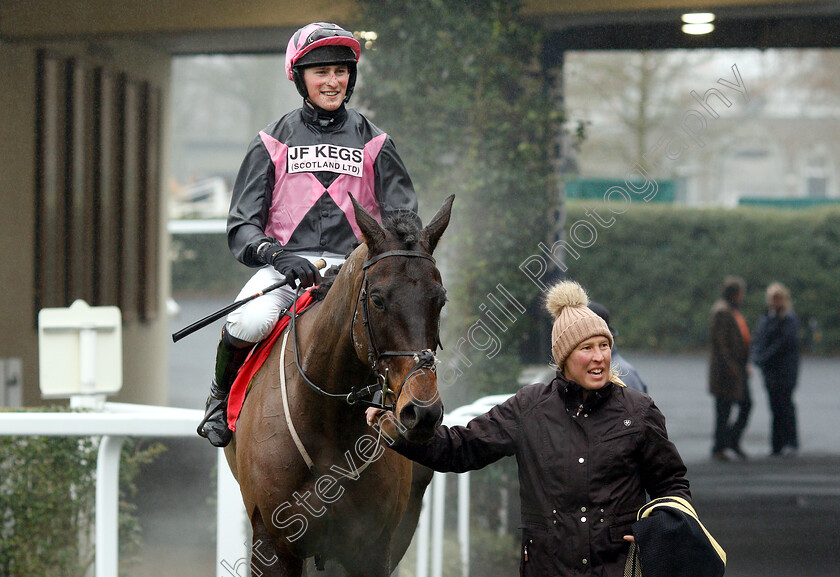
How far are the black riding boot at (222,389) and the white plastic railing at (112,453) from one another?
1.63 ft

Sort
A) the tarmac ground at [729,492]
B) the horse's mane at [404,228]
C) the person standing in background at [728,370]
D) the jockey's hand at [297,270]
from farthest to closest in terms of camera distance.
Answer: the person standing in background at [728,370], the tarmac ground at [729,492], the jockey's hand at [297,270], the horse's mane at [404,228]

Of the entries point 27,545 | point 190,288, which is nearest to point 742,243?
point 190,288

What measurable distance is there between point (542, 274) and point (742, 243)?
449 inches

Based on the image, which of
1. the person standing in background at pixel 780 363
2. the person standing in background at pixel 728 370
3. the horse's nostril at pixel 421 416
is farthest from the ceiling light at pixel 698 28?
the horse's nostril at pixel 421 416

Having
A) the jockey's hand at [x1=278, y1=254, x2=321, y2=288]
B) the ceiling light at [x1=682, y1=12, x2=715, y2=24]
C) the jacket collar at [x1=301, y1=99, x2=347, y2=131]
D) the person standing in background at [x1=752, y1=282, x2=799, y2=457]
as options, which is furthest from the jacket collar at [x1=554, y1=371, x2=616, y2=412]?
the person standing in background at [x1=752, y1=282, x2=799, y2=457]

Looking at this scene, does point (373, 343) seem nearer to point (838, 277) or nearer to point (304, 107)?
point (304, 107)

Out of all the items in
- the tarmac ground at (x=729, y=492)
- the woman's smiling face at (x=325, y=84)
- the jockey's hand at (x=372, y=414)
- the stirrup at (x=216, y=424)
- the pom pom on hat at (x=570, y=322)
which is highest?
the woman's smiling face at (x=325, y=84)

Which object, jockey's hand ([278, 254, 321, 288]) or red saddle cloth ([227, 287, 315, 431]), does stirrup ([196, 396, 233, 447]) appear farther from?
jockey's hand ([278, 254, 321, 288])

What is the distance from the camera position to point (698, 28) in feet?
21.0

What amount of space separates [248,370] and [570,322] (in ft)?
3.75

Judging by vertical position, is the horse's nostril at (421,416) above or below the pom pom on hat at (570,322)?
below

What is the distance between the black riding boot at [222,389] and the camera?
128 inches

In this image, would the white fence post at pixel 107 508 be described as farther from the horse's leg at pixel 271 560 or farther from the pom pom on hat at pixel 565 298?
the pom pom on hat at pixel 565 298

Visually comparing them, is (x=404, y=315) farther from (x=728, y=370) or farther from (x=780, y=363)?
(x=780, y=363)
